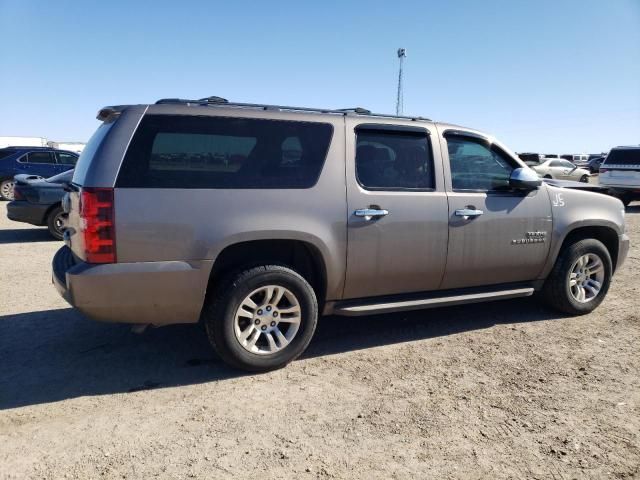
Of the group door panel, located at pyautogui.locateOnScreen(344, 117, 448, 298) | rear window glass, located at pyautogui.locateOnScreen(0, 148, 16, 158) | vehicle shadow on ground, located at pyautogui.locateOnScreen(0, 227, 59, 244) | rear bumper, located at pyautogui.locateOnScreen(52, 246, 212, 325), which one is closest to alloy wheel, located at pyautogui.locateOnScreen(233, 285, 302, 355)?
rear bumper, located at pyautogui.locateOnScreen(52, 246, 212, 325)

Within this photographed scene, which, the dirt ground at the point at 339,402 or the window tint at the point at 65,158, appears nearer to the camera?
the dirt ground at the point at 339,402

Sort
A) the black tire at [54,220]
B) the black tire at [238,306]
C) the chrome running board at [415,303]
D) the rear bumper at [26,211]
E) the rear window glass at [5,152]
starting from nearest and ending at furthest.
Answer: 1. the black tire at [238,306]
2. the chrome running board at [415,303]
3. the rear bumper at [26,211]
4. the black tire at [54,220]
5. the rear window glass at [5,152]

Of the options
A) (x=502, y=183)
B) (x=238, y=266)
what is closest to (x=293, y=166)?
(x=238, y=266)

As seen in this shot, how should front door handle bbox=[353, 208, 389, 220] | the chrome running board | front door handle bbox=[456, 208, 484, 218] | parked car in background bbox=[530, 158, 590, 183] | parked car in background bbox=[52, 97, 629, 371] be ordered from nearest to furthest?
parked car in background bbox=[52, 97, 629, 371] < front door handle bbox=[353, 208, 389, 220] < the chrome running board < front door handle bbox=[456, 208, 484, 218] < parked car in background bbox=[530, 158, 590, 183]

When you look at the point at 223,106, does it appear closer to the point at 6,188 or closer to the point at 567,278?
the point at 567,278

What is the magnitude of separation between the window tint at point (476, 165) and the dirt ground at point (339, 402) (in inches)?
54.8

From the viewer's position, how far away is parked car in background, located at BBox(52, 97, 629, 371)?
3171mm

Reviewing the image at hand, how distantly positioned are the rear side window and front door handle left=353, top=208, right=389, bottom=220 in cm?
43

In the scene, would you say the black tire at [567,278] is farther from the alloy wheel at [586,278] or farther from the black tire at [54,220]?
the black tire at [54,220]

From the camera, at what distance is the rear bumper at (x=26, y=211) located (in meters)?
8.88

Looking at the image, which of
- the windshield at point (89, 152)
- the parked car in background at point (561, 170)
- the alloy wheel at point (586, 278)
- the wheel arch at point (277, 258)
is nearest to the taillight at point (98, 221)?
the windshield at point (89, 152)

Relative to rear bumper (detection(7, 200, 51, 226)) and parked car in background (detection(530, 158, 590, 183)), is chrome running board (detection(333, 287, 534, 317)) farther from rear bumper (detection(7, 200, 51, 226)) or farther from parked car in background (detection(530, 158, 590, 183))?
parked car in background (detection(530, 158, 590, 183))

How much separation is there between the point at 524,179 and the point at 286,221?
7.54 ft

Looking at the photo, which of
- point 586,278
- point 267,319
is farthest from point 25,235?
point 586,278
